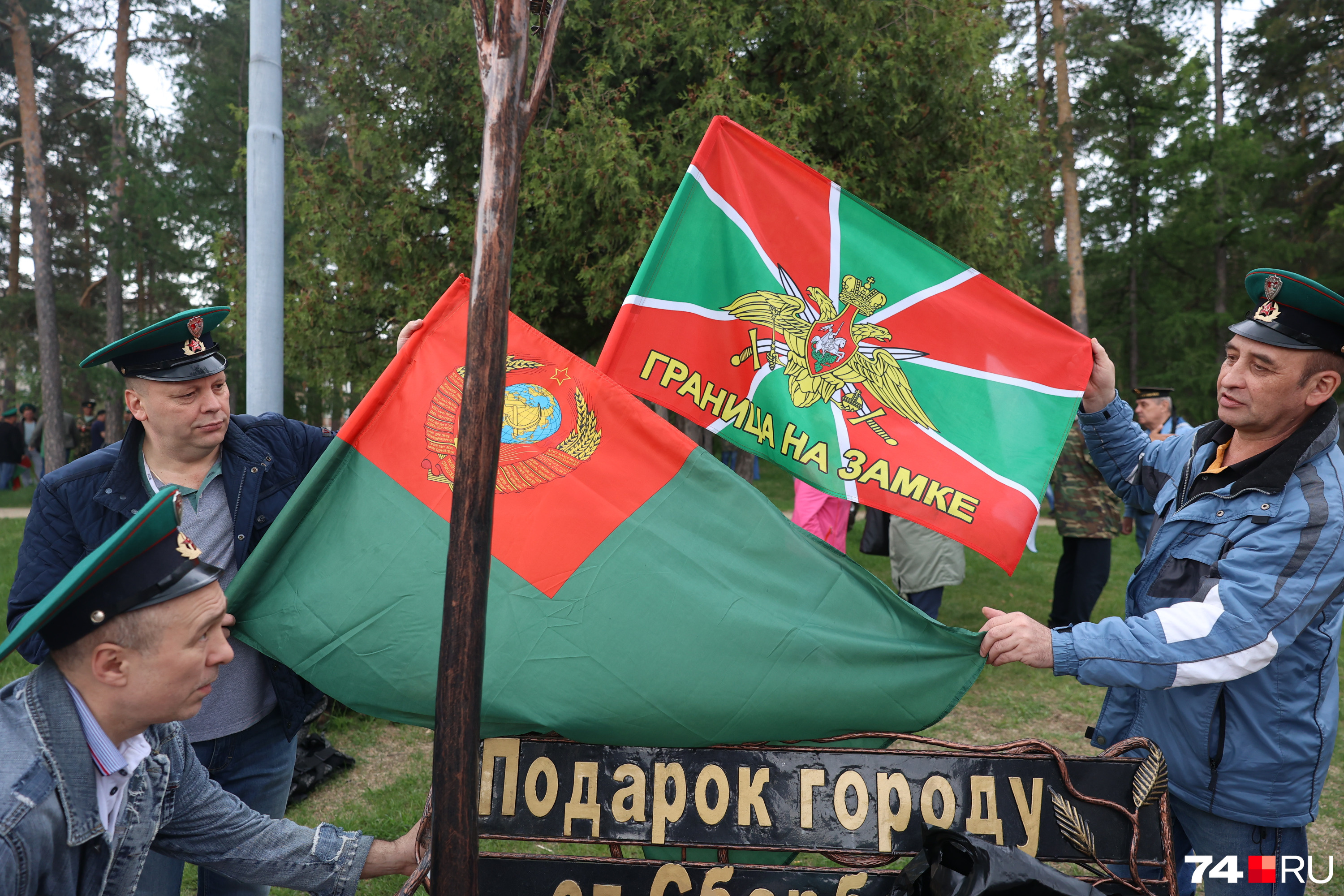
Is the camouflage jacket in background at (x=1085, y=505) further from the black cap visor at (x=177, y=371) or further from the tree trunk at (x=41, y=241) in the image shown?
the tree trunk at (x=41, y=241)

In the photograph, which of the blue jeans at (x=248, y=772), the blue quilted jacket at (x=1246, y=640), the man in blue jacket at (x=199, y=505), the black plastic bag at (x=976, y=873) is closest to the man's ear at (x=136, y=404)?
the man in blue jacket at (x=199, y=505)

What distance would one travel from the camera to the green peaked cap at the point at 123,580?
5.08 ft

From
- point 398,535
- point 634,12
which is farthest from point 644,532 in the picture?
point 634,12

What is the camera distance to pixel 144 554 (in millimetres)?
1684

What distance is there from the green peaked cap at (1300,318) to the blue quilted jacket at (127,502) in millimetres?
2690

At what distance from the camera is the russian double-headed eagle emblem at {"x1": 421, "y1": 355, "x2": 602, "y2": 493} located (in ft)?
8.30

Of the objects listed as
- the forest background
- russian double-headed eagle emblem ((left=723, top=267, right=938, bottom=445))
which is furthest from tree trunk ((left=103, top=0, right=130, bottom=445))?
russian double-headed eagle emblem ((left=723, top=267, right=938, bottom=445))

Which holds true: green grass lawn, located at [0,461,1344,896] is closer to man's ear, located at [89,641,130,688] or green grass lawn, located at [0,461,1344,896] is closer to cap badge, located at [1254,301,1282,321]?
man's ear, located at [89,641,130,688]

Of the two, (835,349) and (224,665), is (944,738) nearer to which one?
(835,349)

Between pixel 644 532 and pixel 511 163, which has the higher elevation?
pixel 511 163

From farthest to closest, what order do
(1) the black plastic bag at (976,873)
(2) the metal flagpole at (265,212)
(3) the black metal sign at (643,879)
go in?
1. (2) the metal flagpole at (265,212)
2. (3) the black metal sign at (643,879)
3. (1) the black plastic bag at (976,873)

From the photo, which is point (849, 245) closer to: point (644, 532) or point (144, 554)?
point (644, 532)

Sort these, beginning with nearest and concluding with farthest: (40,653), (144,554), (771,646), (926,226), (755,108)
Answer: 1. (144,554)
2. (40,653)
3. (771,646)
4. (755,108)
5. (926,226)

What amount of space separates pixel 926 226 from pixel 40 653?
29.4 ft
